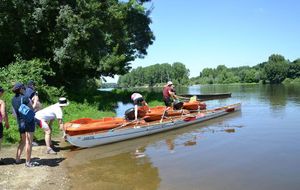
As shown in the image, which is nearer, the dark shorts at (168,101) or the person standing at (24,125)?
the person standing at (24,125)

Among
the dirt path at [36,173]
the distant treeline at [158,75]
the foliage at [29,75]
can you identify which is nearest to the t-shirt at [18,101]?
the dirt path at [36,173]

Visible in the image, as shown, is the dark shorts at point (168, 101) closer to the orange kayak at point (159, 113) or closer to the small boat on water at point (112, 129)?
the orange kayak at point (159, 113)

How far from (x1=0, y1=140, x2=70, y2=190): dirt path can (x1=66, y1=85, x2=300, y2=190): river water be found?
0.34m

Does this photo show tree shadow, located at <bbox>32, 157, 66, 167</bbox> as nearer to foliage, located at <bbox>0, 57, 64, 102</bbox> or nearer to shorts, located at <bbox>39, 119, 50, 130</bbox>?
shorts, located at <bbox>39, 119, 50, 130</bbox>

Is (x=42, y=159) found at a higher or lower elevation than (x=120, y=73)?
lower

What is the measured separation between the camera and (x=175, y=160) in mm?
12078

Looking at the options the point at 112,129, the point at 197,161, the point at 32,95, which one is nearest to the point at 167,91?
the point at 112,129

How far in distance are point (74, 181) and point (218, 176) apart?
3.88 m

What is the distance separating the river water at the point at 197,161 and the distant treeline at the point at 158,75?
158 meters

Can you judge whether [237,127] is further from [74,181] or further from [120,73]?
[120,73]

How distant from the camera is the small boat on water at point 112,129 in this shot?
1378cm

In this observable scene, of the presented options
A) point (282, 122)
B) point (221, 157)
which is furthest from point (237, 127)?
point (221, 157)

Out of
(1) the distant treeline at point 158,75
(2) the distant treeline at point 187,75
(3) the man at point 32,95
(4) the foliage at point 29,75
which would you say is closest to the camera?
(3) the man at point 32,95

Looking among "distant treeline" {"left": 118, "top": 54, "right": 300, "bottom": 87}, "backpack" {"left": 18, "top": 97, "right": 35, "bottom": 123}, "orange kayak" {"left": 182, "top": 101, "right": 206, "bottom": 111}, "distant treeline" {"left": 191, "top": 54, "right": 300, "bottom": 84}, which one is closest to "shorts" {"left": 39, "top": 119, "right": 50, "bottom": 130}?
"backpack" {"left": 18, "top": 97, "right": 35, "bottom": 123}
